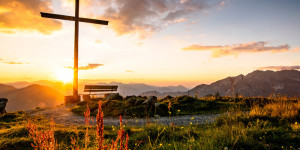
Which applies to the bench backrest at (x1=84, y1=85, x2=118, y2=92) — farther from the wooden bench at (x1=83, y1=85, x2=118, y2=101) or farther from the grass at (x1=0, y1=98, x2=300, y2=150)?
the grass at (x1=0, y1=98, x2=300, y2=150)


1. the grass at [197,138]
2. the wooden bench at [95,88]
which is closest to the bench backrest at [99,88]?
the wooden bench at [95,88]

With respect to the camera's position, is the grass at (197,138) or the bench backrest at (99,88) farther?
the bench backrest at (99,88)

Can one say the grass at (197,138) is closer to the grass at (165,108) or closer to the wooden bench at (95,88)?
the grass at (165,108)

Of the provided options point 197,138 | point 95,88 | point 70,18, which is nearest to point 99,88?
point 95,88

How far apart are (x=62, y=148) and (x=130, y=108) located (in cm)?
678

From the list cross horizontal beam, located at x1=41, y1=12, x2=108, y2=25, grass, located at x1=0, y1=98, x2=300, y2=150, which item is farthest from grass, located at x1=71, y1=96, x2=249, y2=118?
cross horizontal beam, located at x1=41, y1=12, x2=108, y2=25

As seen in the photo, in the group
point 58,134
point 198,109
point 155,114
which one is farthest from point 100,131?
point 198,109

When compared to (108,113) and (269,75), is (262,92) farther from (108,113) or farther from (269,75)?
(269,75)

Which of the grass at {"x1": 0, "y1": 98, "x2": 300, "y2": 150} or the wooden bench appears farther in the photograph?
the wooden bench

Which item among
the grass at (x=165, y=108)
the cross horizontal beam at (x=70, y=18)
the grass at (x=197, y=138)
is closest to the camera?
the grass at (x=197, y=138)

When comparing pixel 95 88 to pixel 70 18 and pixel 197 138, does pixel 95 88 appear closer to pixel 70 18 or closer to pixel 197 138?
pixel 70 18

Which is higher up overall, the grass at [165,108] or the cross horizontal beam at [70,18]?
the cross horizontal beam at [70,18]

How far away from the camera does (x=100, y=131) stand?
60.3 inches

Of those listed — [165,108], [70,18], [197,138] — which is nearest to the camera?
[197,138]
